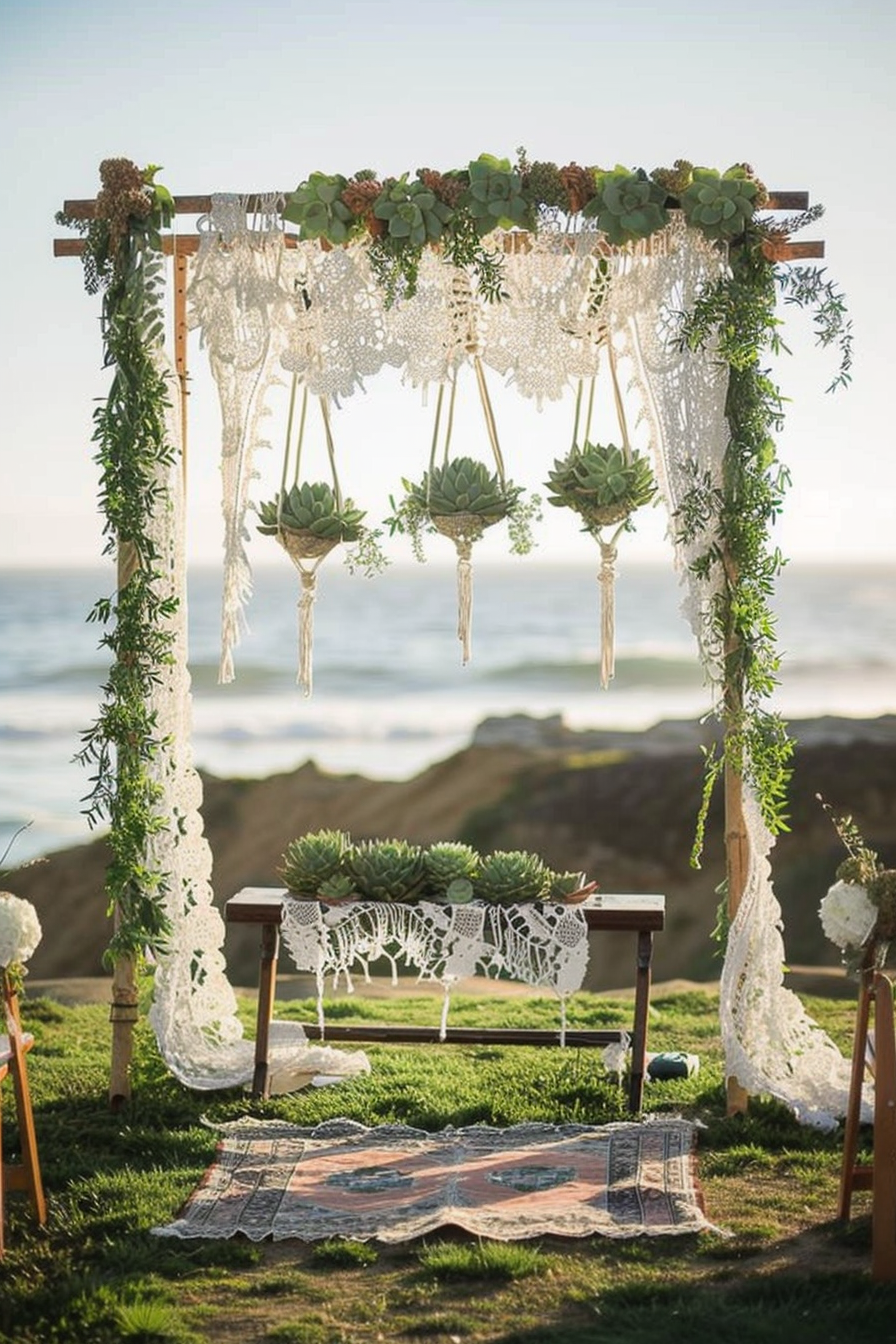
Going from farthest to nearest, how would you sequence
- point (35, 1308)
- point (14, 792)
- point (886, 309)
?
point (14, 792) < point (886, 309) < point (35, 1308)

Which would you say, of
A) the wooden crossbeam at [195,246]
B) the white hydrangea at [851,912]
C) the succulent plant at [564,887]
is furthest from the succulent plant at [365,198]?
the white hydrangea at [851,912]

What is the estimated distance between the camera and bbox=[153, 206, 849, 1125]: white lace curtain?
17.3ft

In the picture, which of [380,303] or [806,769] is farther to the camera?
[806,769]

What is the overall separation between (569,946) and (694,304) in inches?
80.1

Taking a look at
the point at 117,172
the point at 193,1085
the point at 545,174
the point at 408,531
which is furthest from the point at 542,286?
the point at 193,1085

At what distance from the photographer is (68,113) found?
12.7 meters

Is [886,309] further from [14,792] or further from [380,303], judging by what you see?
[380,303]

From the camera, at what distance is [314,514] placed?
551 cm

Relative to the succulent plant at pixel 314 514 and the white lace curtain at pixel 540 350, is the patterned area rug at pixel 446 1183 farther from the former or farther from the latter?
the succulent plant at pixel 314 514

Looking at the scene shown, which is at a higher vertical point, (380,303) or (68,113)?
(68,113)

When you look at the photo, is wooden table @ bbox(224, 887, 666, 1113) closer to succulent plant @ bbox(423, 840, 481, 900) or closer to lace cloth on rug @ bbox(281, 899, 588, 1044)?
lace cloth on rug @ bbox(281, 899, 588, 1044)

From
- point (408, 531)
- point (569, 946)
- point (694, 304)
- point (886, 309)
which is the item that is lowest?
point (569, 946)

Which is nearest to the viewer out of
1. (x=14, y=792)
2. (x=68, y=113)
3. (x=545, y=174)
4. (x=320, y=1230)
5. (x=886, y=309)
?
(x=320, y=1230)

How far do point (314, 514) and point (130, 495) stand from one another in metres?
0.59
